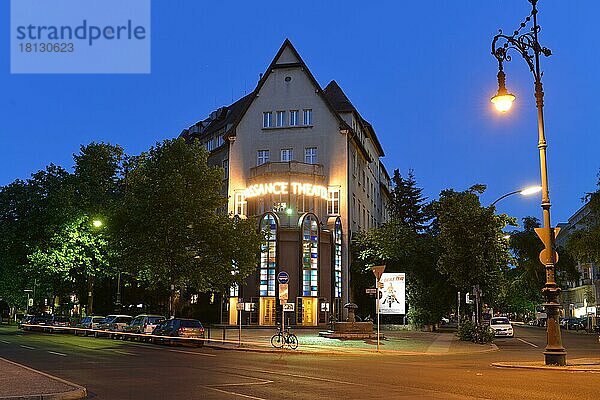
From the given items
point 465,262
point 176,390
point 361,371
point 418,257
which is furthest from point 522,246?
point 176,390

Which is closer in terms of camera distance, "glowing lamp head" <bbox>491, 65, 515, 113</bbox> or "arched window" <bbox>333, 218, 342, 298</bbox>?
"glowing lamp head" <bbox>491, 65, 515, 113</bbox>

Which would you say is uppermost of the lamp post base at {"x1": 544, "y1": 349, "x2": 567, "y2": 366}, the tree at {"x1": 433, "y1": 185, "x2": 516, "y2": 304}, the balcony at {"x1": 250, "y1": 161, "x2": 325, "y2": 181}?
the balcony at {"x1": 250, "y1": 161, "x2": 325, "y2": 181}

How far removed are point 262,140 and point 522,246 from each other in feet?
142

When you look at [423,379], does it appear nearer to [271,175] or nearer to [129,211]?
[129,211]

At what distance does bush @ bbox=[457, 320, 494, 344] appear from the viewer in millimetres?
39281

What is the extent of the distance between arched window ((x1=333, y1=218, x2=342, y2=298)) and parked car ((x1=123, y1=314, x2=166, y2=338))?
2020 cm

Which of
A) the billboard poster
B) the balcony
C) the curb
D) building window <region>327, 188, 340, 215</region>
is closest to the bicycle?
the billboard poster

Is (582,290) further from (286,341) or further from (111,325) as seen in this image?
(286,341)

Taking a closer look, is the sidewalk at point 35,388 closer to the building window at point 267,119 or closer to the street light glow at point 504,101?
the street light glow at point 504,101

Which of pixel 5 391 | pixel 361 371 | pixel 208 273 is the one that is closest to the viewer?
pixel 5 391

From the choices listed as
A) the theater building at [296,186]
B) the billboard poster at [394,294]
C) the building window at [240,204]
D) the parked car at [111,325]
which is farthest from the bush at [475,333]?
the building window at [240,204]

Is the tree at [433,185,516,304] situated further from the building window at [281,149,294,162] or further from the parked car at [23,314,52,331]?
the parked car at [23,314,52,331]

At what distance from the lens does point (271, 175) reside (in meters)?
61.5

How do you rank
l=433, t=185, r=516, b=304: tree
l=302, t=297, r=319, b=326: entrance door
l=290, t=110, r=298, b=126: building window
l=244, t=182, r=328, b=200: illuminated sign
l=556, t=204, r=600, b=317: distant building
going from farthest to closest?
l=556, t=204, r=600, b=317: distant building → l=290, t=110, r=298, b=126: building window → l=244, t=182, r=328, b=200: illuminated sign → l=302, t=297, r=319, b=326: entrance door → l=433, t=185, r=516, b=304: tree
